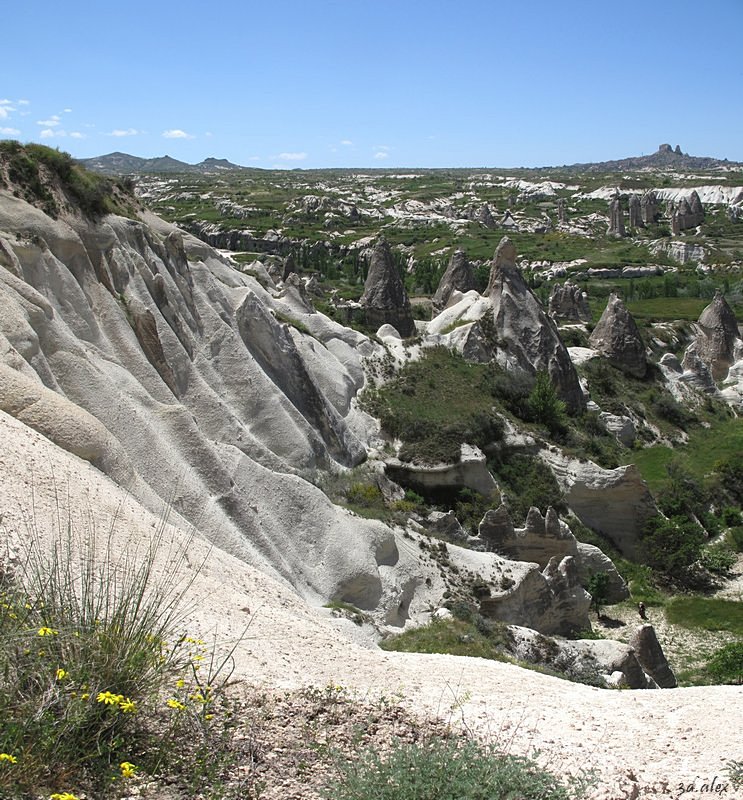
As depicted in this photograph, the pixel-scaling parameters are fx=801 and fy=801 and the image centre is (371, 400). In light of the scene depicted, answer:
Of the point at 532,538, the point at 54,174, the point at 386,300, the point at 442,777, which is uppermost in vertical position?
the point at 54,174

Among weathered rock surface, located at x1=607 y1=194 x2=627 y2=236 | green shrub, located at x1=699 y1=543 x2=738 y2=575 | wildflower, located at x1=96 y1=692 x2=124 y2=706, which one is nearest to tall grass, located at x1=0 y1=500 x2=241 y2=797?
wildflower, located at x1=96 y1=692 x2=124 y2=706

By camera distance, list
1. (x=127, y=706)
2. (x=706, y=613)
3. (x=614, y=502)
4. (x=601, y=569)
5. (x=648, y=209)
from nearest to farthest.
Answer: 1. (x=127, y=706)
2. (x=706, y=613)
3. (x=601, y=569)
4. (x=614, y=502)
5. (x=648, y=209)

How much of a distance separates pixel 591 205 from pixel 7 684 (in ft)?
511

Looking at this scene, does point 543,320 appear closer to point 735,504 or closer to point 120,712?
Answer: point 735,504

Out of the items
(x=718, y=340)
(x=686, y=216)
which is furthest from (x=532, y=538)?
(x=686, y=216)

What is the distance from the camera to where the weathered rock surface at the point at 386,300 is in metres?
42.8

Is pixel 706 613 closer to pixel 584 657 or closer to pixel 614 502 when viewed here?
pixel 614 502

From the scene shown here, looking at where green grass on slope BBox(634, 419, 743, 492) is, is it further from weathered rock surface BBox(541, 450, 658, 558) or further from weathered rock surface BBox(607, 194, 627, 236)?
weathered rock surface BBox(607, 194, 627, 236)

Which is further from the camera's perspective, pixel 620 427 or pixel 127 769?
pixel 620 427

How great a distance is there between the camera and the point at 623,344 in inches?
1833

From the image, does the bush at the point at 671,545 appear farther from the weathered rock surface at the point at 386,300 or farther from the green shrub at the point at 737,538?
the weathered rock surface at the point at 386,300

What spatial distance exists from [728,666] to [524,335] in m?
22.8

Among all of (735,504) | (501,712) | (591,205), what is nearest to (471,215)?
(591,205)

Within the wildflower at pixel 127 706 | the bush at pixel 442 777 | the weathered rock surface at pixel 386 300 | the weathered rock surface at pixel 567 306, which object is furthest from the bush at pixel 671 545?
the weathered rock surface at pixel 567 306
